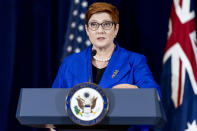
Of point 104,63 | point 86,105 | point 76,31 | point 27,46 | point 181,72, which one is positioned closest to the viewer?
point 86,105

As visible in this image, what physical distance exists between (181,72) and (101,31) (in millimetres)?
1332

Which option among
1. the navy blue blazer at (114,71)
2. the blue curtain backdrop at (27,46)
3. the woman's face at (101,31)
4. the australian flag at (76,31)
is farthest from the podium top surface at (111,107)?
the blue curtain backdrop at (27,46)

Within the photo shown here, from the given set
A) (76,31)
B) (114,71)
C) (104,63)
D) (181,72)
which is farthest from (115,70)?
(76,31)

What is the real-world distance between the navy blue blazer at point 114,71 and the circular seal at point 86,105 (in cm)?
38

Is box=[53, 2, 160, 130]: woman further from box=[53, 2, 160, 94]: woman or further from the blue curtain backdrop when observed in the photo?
the blue curtain backdrop

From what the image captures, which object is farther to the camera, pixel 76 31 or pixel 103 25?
pixel 76 31

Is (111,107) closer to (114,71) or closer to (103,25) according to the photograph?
(114,71)

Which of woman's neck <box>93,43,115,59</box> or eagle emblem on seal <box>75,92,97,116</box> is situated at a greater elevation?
woman's neck <box>93,43,115,59</box>

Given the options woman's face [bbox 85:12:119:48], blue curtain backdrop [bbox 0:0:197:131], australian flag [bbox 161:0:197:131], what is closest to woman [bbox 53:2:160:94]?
woman's face [bbox 85:12:119:48]

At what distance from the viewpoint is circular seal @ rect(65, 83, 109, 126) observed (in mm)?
1359

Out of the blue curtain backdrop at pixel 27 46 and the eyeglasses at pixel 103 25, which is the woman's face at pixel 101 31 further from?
the blue curtain backdrop at pixel 27 46

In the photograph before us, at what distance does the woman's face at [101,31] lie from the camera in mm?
1838

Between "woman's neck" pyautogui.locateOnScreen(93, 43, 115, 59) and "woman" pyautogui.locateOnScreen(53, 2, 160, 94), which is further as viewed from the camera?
"woman's neck" pyautogui.locateOnScreen(93, 43, 115, 59)

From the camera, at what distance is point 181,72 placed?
2.97m
